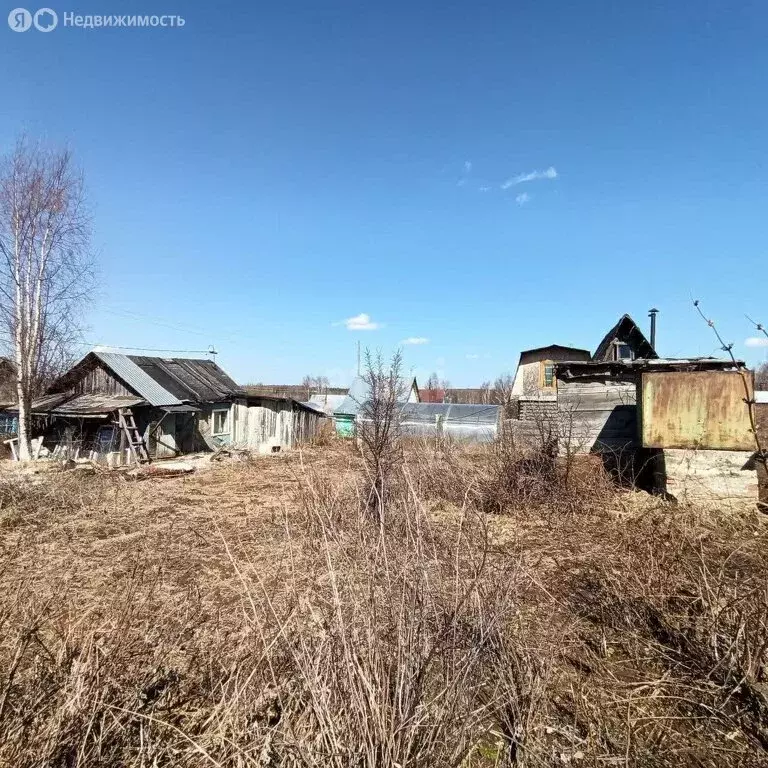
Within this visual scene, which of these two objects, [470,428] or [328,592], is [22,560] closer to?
[328,592]

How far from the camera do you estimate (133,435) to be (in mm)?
15547

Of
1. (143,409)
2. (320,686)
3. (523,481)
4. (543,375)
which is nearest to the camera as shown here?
(320,686)

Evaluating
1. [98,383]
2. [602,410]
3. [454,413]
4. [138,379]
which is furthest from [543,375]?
[98,383]

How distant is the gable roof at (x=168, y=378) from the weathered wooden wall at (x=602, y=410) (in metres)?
14.3

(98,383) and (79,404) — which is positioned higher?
(98,383)

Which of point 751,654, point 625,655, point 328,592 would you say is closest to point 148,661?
point 328,592

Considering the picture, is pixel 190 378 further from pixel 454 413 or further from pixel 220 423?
pixel 454 413

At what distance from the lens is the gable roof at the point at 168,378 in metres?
16.5

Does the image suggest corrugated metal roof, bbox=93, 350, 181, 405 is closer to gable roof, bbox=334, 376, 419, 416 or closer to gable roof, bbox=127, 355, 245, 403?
gable roof, bbox=127, 355, 245, 403

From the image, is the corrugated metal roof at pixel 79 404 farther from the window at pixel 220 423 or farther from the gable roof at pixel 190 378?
the window at pixel 220 423

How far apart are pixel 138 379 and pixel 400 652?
1795cm

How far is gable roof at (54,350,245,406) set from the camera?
1647 centimetres

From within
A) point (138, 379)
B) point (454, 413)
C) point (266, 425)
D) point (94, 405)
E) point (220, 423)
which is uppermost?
point (138, 379)

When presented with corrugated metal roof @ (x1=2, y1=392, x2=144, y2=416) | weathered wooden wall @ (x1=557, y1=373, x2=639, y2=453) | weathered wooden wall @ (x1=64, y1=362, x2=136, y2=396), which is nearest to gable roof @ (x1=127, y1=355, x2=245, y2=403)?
weathered wooden wall @ (x1=64, y1=362, x2=136, y2=396)
